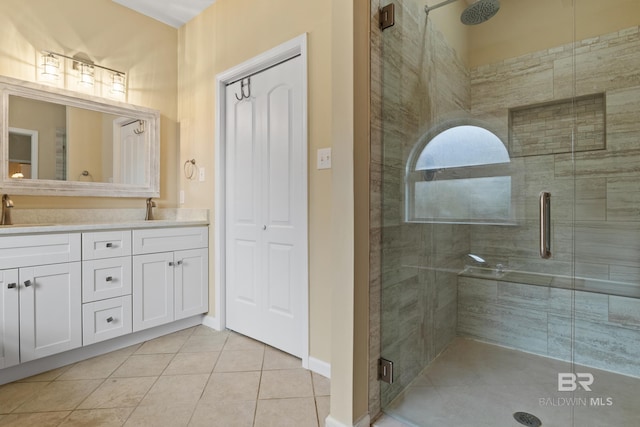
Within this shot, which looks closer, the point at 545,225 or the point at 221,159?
the point at 545,225

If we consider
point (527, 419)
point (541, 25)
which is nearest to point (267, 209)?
point (527, 419)

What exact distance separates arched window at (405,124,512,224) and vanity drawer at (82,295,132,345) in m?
2.04

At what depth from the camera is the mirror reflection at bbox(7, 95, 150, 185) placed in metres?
2.22

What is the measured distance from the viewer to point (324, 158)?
1938 millimetres

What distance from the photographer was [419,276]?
1801 millimetres

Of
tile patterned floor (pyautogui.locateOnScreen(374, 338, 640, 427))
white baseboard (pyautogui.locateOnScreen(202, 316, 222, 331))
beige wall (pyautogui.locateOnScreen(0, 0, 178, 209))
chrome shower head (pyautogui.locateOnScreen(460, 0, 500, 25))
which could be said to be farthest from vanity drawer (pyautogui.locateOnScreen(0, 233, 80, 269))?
chrome shower head (pyautogui.locateOnScreen(460, 0, 500, 25))

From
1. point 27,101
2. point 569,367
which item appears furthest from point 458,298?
point 27,101

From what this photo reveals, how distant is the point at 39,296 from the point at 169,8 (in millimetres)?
2413

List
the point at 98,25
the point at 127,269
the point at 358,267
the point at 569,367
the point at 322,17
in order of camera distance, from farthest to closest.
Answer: the point at 98,25
the point at 127,269
the point at 322,17
the point at 569,367
the point at 358,267

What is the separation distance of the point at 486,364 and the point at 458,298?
15.7 inches

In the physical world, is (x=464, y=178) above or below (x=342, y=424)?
above

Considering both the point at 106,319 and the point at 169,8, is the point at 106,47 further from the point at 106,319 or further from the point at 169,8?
the point at 106,319

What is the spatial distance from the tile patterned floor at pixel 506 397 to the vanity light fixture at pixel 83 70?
3058mm

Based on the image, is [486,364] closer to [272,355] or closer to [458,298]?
[458,298]
